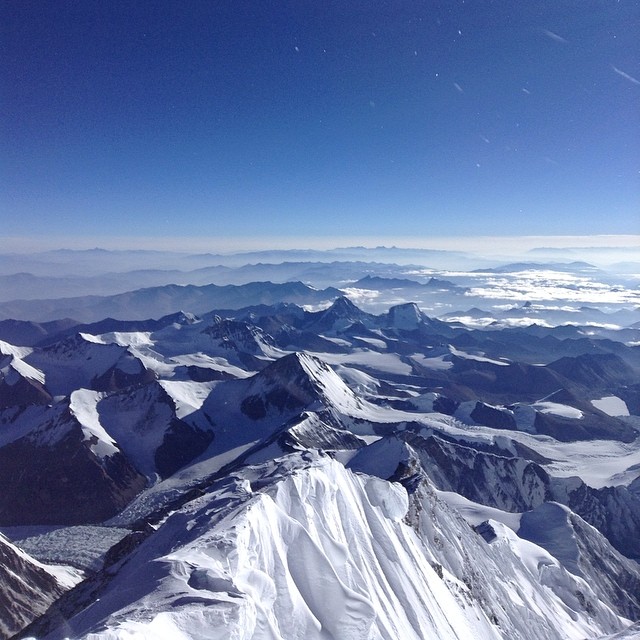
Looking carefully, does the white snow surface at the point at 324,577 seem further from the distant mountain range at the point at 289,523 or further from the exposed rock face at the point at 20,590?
the exposed rock face at the point at 20,590

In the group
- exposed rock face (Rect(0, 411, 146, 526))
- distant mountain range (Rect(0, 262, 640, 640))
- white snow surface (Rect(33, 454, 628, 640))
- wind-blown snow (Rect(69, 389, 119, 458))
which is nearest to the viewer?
white snow surface (Rect(33, 454, 628, 640))

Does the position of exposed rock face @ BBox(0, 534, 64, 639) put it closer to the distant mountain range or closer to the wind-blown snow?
the distant mountain range

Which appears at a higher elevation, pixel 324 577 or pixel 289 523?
pixel 289 523

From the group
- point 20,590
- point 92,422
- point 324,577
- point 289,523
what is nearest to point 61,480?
point 92,422

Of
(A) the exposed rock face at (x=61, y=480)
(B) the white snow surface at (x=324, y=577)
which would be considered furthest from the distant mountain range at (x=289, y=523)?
(A) the exposed rock face at (x=61, y=480)

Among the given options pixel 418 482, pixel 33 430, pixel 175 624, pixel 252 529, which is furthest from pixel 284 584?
pixel 33 430

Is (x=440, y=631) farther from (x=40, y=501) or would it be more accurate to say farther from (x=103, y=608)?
(x=40, y=501)

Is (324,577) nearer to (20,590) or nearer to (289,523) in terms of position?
(289,523)

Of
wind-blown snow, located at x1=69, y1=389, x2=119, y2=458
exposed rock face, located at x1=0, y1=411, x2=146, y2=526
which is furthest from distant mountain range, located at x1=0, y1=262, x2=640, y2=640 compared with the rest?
wind-blown snow, located at x1=69, y1=389, x2=119, y2=458
